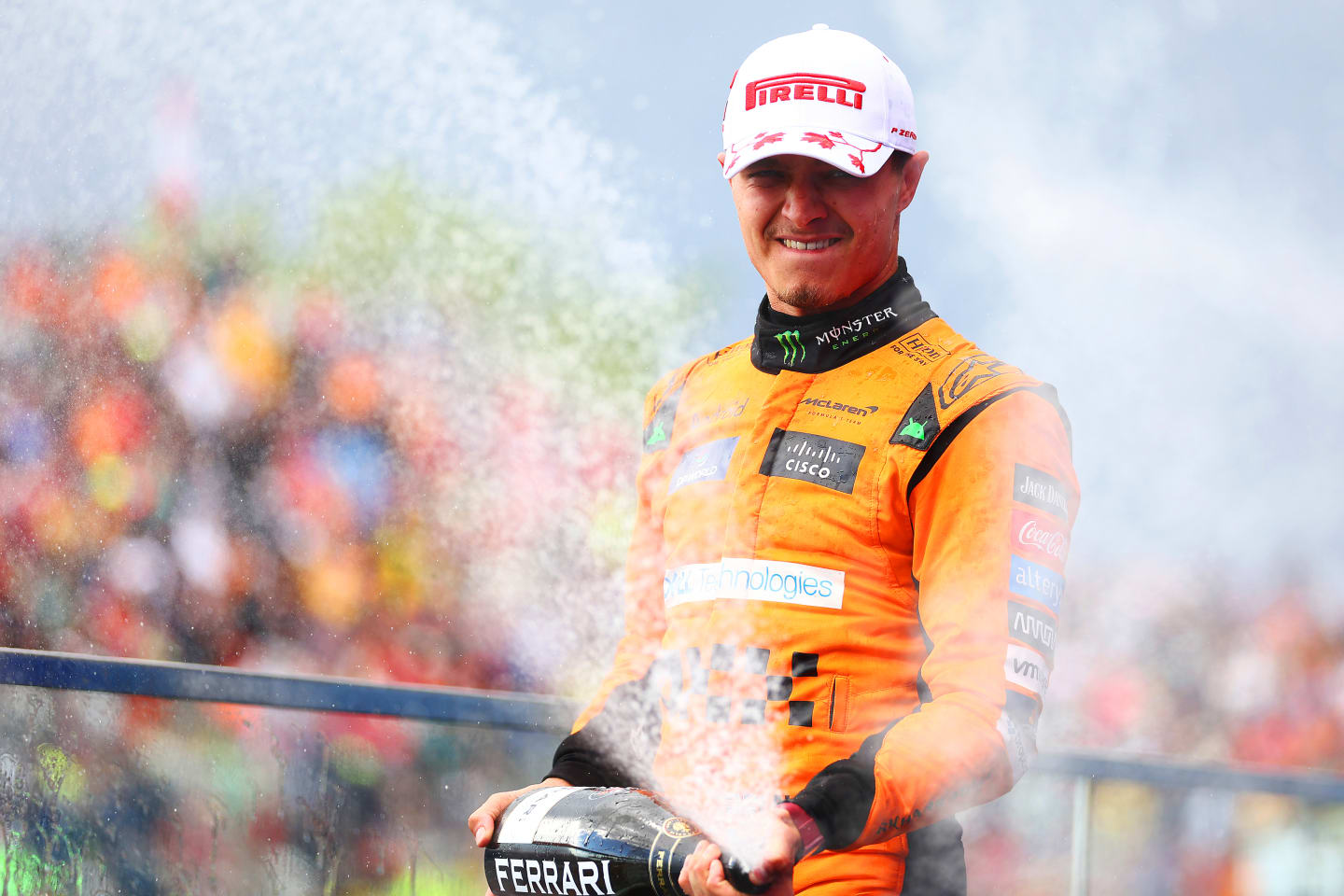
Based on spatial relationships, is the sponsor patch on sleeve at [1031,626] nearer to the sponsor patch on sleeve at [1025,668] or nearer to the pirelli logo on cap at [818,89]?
the sponsor patch on sleeve at [1025,668]

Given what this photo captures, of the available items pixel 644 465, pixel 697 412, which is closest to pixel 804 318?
pixel 697 412

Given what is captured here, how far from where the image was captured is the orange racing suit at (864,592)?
1063mm

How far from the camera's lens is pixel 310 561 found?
133 inches

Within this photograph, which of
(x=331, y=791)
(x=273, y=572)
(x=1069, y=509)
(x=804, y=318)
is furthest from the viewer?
(x=273, y=572)

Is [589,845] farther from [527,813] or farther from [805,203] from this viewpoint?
[805,203]

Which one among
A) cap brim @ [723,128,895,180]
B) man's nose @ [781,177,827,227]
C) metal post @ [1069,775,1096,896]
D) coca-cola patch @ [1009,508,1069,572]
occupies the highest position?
cap brim @ [723,128,895,180]

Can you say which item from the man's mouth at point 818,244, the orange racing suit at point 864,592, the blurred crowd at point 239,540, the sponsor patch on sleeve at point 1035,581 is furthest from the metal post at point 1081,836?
the man's mouth at point 818,244

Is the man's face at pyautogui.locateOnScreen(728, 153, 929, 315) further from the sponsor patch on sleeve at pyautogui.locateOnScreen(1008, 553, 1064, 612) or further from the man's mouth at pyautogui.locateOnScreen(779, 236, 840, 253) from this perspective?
the sponsor patch on sleeve at pyautogui.locateOnScreen(1008, 553, 1064, 612)

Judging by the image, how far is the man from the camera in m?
1.09

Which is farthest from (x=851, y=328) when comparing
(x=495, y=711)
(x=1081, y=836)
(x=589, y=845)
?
(x=1081, y=836)

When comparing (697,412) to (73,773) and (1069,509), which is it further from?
(73,773)

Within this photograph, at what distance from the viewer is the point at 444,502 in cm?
309

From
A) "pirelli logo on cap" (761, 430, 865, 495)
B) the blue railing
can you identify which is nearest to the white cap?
"pirelli logo on cap" (761, 430, 865, 495)

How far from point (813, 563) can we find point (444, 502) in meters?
2.02
